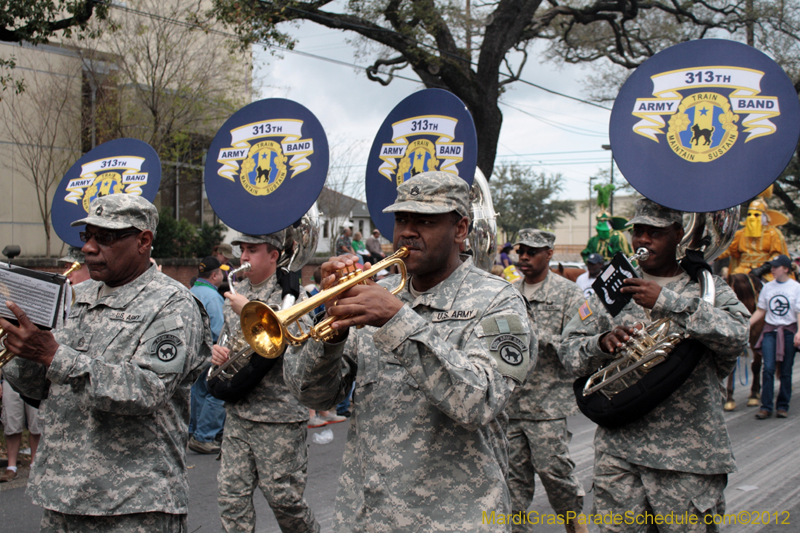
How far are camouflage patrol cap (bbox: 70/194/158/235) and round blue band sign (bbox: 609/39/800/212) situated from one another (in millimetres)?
2553

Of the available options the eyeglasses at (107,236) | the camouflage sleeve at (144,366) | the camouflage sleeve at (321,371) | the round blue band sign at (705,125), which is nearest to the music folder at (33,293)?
the camouflage sleeve at (144,366)

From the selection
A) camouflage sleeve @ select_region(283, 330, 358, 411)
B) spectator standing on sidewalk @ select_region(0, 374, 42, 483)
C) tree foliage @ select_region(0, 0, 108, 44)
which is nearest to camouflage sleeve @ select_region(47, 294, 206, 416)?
camouflage sleeve @ select_region(283, 330, 358, 411)

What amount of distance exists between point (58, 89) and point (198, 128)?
142 inches

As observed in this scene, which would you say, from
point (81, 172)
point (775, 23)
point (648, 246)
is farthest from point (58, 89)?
point (775, 23)

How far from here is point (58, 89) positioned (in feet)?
48.3

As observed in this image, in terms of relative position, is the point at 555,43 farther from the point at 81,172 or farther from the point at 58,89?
the point at 81,172

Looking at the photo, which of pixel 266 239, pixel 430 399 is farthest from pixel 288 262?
pixel 430 399

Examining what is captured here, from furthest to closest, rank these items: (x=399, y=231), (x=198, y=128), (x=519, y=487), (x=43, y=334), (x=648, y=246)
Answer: (x=198, y=128)
(x=519, y=487)
(x=648, y=246)
(x=43, y=334)
(x=399, y=231)

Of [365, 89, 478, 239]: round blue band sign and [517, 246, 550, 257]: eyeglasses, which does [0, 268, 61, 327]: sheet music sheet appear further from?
[517, 246, 550, 257]: eyeglasses

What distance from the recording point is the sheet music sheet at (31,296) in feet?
9.07

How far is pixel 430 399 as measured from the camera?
217 centimetres

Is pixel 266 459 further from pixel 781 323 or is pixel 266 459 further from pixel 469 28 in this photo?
pixel 469 28

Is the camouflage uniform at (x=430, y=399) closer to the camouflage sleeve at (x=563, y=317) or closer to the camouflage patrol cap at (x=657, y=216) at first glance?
the camouflage patrol cap at (x=657, y=216)

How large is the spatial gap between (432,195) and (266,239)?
2320mm
